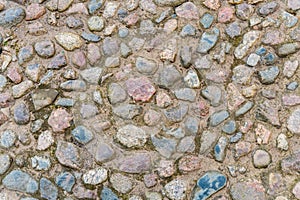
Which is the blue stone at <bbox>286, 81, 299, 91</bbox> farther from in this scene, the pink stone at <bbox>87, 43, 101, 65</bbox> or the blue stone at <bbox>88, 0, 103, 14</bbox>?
the blue stone at <bbox>88, 0, 103, 14</bbox>

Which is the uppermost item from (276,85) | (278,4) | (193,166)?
(278,4)

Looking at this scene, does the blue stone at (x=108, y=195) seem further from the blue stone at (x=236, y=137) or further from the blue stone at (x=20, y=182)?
the blue stone at (x=236, y=137)

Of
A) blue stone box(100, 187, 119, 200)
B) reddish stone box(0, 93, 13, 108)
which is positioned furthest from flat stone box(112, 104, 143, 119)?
reddish stone box(0, 93, 13, 108)

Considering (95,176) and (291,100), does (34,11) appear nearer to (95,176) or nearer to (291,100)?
(95,176)

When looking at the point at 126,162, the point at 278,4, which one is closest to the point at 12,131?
the point at 126,162

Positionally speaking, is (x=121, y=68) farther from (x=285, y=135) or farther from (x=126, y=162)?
(x=285, y=135)

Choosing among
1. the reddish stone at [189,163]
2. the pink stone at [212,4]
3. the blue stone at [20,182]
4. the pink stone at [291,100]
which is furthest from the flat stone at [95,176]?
the pink stone at [212,4]
